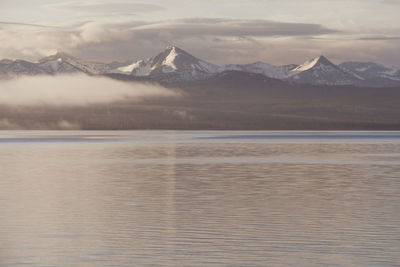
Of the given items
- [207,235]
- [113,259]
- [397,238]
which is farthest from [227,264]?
[397,238]

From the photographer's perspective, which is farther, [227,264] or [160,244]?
[160,244]

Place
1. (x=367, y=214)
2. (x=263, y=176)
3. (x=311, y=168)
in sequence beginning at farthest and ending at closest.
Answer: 1. (x=311, y=168)
2. (x=263, y=176)
3. (x=367, y=214)

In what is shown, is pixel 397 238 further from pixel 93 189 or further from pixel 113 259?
pixel 93 189

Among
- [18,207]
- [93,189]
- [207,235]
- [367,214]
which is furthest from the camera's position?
[93,189]

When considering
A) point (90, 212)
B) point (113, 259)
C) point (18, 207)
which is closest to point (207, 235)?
point (113, 259)

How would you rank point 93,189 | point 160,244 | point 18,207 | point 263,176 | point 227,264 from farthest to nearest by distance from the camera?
point 263,176, point 93,189, point 18,207, point 160,244, point 227,264

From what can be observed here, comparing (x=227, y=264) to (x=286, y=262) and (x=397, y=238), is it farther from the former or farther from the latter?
(x=397, y=238)

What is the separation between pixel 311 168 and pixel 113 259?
39943mm

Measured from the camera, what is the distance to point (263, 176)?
52.0 metres

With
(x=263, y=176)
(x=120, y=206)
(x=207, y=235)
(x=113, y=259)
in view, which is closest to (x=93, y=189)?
(x=120, y=206)

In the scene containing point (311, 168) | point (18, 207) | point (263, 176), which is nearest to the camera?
point (18, 207)

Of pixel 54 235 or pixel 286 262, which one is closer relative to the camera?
pixel 286 262

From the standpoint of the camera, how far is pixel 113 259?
71.7ft

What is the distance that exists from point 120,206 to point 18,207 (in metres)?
4.13
